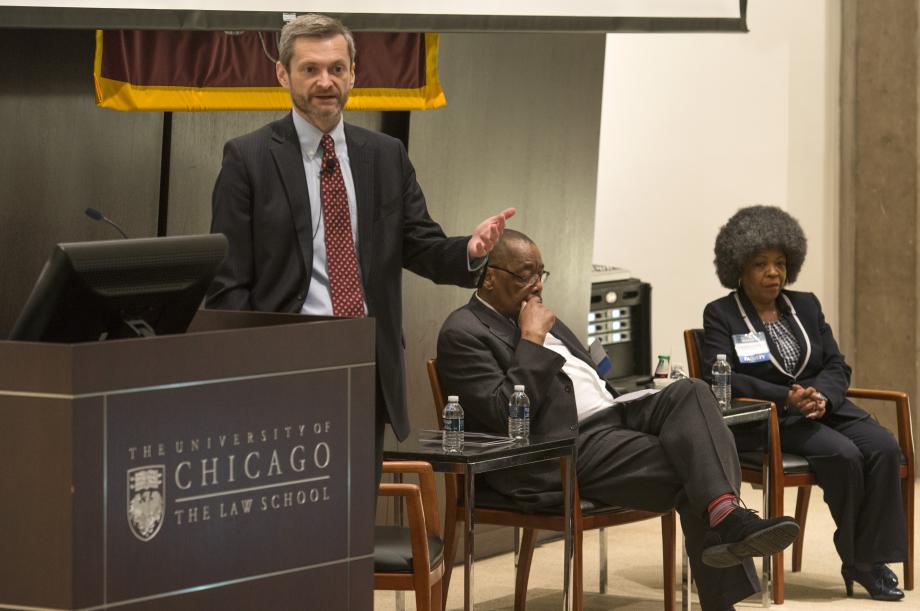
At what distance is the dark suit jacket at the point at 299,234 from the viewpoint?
325cm

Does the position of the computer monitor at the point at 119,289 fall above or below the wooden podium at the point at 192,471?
above

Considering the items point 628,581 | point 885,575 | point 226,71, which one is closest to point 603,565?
point 628,581

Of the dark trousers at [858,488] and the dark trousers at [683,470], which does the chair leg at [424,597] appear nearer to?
the dark trousers at [683,470]

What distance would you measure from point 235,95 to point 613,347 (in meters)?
2.62

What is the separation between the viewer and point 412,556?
3.71 m

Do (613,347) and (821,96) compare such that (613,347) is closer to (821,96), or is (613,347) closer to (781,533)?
(821,96)

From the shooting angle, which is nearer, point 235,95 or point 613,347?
point 235,95

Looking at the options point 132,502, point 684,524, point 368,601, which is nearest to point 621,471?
point 684,524

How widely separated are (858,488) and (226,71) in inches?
101

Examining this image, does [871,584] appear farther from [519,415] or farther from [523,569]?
[519,415]

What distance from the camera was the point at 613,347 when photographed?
670 cm

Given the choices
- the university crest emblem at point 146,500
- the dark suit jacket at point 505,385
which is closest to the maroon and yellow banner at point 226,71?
the dark suit jacket at point 505,385

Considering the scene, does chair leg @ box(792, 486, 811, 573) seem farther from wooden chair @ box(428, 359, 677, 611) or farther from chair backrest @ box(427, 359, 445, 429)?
chair backrest @ box(427, 359, 445, 429)

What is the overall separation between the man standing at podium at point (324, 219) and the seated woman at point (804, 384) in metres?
2.34
